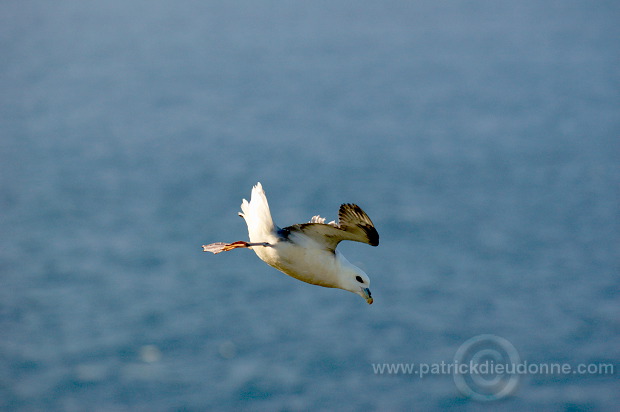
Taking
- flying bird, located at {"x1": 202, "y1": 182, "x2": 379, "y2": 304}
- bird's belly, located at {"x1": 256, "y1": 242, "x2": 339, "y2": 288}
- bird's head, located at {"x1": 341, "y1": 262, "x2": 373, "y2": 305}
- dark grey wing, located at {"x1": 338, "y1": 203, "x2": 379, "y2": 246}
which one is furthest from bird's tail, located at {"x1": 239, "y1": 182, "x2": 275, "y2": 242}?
bird's head, located at {"x1": 341, "y1": 262, "x2": 373, "y2": 305}

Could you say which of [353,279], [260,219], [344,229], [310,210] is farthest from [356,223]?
[310,210]

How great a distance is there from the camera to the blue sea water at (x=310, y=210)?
84438 millimetres

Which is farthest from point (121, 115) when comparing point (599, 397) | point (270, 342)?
point (599, 397)

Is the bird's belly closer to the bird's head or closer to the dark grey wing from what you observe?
the bird's head

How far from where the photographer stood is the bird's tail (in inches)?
375

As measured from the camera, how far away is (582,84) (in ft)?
390

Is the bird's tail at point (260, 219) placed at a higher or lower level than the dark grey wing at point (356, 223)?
higher

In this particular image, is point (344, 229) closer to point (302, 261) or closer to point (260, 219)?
point (302, 261)

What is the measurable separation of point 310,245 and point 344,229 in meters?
0.45

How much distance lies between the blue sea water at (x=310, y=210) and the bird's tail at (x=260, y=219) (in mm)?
69737

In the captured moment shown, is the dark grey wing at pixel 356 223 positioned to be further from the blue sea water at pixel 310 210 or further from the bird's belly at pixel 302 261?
the blue sea water at pixel 310 210

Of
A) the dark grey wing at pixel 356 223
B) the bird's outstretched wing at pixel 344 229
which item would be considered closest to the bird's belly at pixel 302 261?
the bird's outstretched wing at pixel 344 229

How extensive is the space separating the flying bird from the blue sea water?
69856 mm

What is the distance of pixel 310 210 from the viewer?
83500mm
